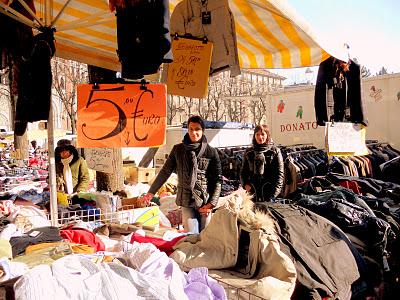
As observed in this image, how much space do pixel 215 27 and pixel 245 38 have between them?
122cm

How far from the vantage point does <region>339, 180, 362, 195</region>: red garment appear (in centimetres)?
588

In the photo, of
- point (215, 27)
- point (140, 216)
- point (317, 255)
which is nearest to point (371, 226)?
point (317, 255)

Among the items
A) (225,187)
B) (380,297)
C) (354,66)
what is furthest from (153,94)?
(225,187)

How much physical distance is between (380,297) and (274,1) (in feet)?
9.16

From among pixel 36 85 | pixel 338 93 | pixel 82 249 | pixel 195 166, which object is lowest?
pixel 82 249

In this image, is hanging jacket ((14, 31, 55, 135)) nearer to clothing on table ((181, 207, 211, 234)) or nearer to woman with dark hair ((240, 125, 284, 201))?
clothing on table ((181, 207, 211, 234))

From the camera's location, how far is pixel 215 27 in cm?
461

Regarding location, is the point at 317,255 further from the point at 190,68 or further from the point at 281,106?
the point at 281,106

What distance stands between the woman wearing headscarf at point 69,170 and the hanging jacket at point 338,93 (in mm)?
4146

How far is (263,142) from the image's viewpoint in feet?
18.4

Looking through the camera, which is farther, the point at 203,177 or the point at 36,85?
the point at 203,177

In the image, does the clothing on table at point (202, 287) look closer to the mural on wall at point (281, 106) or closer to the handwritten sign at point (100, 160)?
the handwritten sign at point (100, 160)

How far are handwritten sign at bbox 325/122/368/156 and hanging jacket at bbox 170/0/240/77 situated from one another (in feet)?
6.87

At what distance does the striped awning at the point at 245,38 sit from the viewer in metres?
4.96
